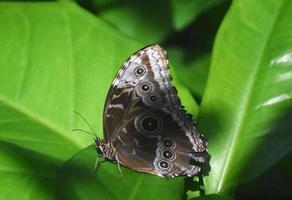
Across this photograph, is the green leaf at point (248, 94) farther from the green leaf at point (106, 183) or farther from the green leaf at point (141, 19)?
the green leaf at point (141, 19)

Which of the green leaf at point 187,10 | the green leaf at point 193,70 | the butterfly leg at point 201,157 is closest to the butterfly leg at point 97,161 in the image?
the butterfly leg at point 201,157

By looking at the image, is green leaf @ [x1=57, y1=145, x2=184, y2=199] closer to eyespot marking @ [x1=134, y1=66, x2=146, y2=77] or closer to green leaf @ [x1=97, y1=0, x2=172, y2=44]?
eyespot marking @ [x1=134, y1=66, x2=146, y2=77]

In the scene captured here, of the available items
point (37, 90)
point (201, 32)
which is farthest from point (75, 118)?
point (201, 32)

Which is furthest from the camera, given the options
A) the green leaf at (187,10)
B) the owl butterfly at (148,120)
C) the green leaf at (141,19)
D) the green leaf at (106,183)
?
the green leaf at (141,19)

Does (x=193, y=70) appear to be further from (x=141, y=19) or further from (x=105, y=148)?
(x=105, y=148)

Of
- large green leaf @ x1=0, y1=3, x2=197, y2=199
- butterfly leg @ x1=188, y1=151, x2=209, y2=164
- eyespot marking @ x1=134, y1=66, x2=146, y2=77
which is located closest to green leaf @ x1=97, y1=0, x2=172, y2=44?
large green leaf @ x1=0, y1=3, x2=197, y2=199

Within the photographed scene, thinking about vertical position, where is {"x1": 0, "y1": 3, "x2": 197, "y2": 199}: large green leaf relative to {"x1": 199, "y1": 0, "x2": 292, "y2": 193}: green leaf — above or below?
below

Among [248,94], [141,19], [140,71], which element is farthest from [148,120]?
[141,19]
